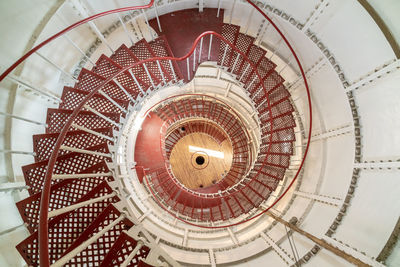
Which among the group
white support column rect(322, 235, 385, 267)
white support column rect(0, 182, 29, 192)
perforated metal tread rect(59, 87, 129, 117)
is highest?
perforated metal tread rect(59, 87, 129, 117)

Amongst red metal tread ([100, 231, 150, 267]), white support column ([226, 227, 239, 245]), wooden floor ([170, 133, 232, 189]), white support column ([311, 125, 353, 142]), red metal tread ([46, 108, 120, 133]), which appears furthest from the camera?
wooden floor ([170, 133, 232, 189])

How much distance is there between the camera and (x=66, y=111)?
3520 mm

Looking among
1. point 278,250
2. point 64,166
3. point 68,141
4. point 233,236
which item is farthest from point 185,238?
point 68,141

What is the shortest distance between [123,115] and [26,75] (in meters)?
1.66

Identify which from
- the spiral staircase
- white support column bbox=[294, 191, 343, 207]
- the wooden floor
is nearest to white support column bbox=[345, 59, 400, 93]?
the spiral staircase

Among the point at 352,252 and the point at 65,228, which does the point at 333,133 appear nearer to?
the point at 352,252

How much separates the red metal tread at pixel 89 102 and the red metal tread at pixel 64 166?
89 centimetres

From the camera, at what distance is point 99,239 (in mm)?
2865

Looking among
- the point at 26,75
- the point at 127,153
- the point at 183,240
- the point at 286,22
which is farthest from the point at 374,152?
the point at 127,153

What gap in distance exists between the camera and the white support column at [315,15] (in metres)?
3.77

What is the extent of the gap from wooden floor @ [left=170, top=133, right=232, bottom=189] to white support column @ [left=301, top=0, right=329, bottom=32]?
285 inches

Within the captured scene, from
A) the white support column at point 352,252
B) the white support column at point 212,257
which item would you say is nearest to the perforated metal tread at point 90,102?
the white support column at point 212,257

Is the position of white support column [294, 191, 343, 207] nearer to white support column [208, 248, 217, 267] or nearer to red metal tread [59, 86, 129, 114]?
white support column [208, 248, 217, 267]

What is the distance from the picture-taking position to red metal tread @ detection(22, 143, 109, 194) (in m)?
2.97
